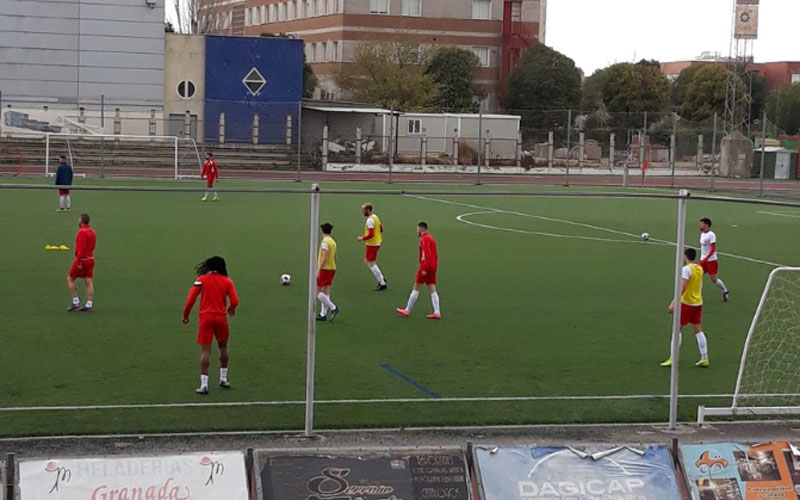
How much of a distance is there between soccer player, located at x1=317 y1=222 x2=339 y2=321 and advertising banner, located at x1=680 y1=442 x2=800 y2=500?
8816 mm

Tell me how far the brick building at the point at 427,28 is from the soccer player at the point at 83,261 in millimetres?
62922

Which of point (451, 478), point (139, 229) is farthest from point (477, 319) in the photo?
point (139, 229)

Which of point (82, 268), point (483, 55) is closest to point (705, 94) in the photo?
point (483, 55)

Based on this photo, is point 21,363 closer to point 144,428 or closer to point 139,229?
point 144,428

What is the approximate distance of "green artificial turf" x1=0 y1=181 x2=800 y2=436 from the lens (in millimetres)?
13758

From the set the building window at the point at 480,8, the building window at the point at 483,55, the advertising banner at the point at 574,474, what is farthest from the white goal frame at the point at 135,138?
the advertising banner at the point at 574,474

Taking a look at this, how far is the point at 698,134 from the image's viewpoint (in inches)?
2589

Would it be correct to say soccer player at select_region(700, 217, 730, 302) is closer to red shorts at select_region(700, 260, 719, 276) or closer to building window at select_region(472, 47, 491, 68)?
red shorts at select_region(700, 260, 719, 276)

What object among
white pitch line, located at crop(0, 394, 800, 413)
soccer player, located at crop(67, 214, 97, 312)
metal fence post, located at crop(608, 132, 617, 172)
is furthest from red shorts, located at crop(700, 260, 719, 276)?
metal fence post, located at crop(608, 132, 617, 172)

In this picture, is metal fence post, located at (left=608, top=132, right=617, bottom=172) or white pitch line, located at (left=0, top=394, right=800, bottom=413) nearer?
white pitch line, located at (left=0, top=394, right=800, bottom=413)

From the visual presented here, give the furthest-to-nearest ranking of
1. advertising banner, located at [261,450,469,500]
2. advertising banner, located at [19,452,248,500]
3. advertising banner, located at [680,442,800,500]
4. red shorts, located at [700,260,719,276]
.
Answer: red shorts, located at [700,260,719,276]
advertising banner, located at [680,442,800,500]
advertising banner, located at [261,450,469,500]
advertising banner, located at [19,452,248,500]

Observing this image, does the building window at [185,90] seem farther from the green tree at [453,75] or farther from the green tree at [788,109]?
the green tree at [788,109]

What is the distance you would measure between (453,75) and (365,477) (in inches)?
2770

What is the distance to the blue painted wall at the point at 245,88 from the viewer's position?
5950 cm
